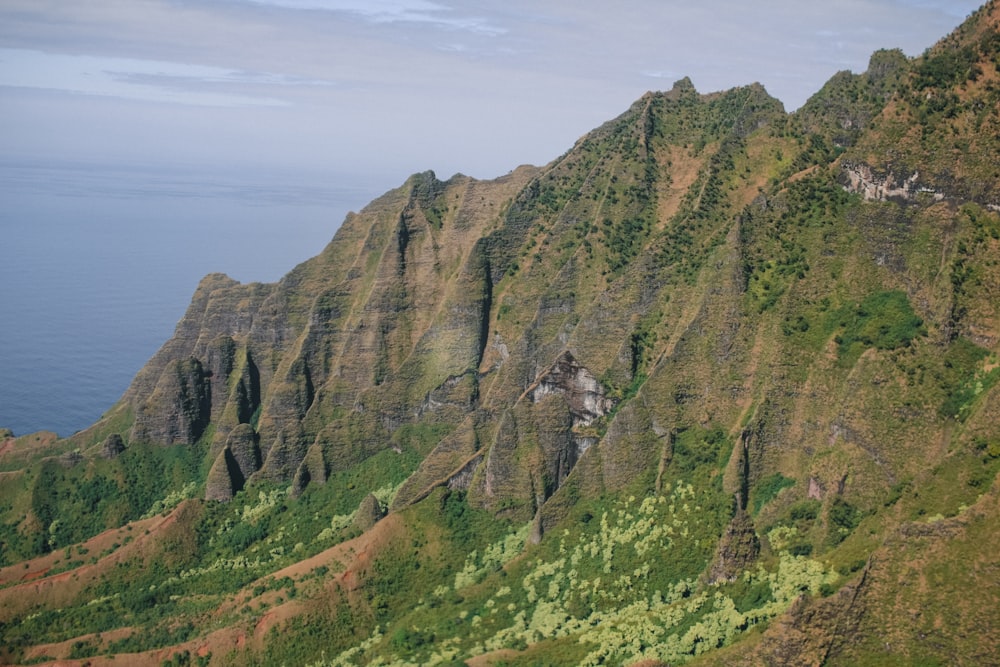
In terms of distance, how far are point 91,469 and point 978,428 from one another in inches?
2327

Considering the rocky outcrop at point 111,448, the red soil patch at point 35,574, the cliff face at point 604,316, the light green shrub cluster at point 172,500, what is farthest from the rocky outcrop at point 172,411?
the red soil patch at point 35,574

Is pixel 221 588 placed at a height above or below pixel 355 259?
below

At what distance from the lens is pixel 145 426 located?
247 feet

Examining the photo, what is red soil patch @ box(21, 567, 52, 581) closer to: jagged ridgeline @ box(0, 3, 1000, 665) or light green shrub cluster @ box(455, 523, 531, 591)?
jagged ridgeline @ box(0, 3, 1000, 665)

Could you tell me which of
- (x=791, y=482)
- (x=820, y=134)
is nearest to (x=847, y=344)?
(x=791, y=482)

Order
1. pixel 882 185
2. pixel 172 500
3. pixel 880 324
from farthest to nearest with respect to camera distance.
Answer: pixel 172 500, pixel 882 185, pixel 880 324

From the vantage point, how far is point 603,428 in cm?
5738

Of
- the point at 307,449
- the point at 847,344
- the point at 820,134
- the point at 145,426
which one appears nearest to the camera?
the point at 847,344

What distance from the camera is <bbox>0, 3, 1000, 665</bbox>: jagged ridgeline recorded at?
42.2 metres

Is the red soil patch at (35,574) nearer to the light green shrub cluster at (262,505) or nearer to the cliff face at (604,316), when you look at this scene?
the cliff face at (604,316)

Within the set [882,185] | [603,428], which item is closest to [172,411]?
[603,428]

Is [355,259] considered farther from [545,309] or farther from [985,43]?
[985,43]

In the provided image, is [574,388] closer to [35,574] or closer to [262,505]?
[262,505]

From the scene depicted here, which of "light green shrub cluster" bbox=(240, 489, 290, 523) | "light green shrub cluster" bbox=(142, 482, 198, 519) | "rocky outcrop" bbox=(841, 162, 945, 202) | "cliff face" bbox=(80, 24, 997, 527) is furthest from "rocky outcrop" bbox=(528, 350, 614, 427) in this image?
"light green shrub cluster" bbox=(142, 482, 198, 519)
